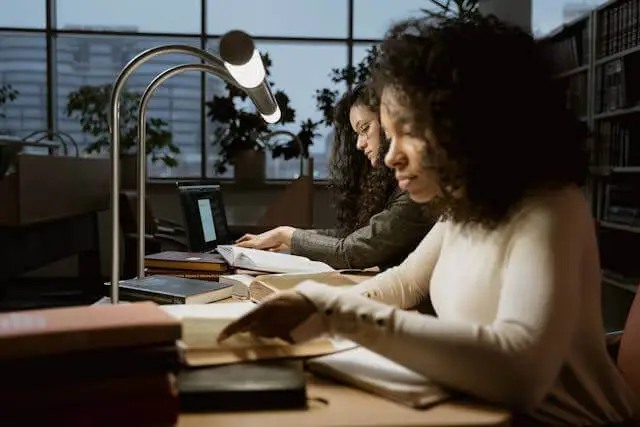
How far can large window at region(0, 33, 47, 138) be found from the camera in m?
6.32

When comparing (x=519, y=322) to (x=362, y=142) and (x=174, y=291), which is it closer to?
(x=174, y=291)

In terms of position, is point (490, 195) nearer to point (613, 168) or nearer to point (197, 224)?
point (197, 224)

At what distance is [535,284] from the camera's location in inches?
34.4

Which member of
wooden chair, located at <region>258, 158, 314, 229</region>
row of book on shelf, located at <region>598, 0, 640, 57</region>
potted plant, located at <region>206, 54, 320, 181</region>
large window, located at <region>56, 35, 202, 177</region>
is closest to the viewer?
wooden chair, located at <region>258, 158, 314, 229</region>

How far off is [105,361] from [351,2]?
6221 millimetres

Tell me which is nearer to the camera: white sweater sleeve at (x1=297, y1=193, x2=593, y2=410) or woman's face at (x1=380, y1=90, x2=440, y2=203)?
white sweater sleeve at (x1=297, y1=193, x2=593, y2=410)

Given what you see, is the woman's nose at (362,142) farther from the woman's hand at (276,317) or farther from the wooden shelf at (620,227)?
the wooden shelf at (620,227)

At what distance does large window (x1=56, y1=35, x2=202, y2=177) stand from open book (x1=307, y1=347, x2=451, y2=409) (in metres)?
5.60

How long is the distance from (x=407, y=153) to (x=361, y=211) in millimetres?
1312

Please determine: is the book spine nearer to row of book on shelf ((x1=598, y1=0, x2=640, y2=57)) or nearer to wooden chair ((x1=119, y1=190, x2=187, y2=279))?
wooden chair ((x1=119, y1=190, x2=187, y2=279))

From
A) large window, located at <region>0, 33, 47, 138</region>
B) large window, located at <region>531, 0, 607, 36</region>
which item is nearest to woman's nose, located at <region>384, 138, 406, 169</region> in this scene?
large window, located at <region>531, 0, 607, 36</region>

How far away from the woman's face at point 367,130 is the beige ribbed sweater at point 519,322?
44.0 inches

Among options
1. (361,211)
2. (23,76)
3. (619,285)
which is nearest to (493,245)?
(361,211)

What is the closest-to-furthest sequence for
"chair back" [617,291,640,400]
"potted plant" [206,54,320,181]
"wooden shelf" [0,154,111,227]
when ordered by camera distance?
"chair back" [617,291,640,400], "wooden shelf" [0,154,111,227], "potted plant" [206,54,320,181]
